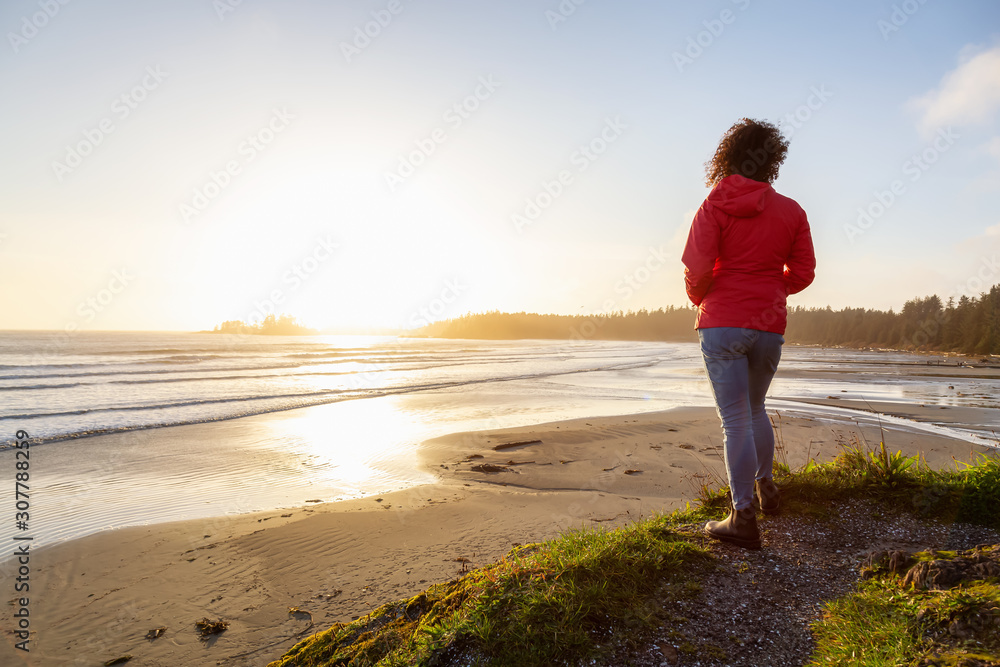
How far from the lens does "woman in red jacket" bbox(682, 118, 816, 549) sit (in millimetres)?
2953

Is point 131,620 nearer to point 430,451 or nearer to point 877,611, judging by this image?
point 877,611

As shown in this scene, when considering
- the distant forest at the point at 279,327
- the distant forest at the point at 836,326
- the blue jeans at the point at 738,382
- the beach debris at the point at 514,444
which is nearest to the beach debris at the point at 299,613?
the blue jeans at the point at 738,382

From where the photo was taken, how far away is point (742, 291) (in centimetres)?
298

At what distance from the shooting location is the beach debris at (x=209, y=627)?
3420mm

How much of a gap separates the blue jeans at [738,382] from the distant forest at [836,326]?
2052 centimetres

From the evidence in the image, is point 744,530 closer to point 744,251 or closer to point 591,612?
point 591,612

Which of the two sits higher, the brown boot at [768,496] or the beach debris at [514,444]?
the brown boot at [768,496]

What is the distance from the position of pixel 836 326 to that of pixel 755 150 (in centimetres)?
12007

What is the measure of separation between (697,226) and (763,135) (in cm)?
83

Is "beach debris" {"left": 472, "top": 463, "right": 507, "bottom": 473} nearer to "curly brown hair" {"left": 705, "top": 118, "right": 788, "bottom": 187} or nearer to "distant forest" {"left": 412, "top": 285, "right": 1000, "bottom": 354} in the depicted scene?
"curly brown hair" {"left": 705, "top": 118, "right": 788, "bottom": 187}

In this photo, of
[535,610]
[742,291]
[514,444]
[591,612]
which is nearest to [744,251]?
[742,291]

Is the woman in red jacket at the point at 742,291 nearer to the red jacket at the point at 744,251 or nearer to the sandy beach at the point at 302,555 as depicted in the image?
the red jacket at the point at 744,251

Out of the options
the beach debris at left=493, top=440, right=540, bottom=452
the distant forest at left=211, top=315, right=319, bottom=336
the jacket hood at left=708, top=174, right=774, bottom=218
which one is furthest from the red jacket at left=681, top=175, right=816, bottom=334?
the distant forest at left=211, top=315, right=319, bottom=336

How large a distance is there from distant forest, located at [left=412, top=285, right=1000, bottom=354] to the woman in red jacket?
67.0 feet
